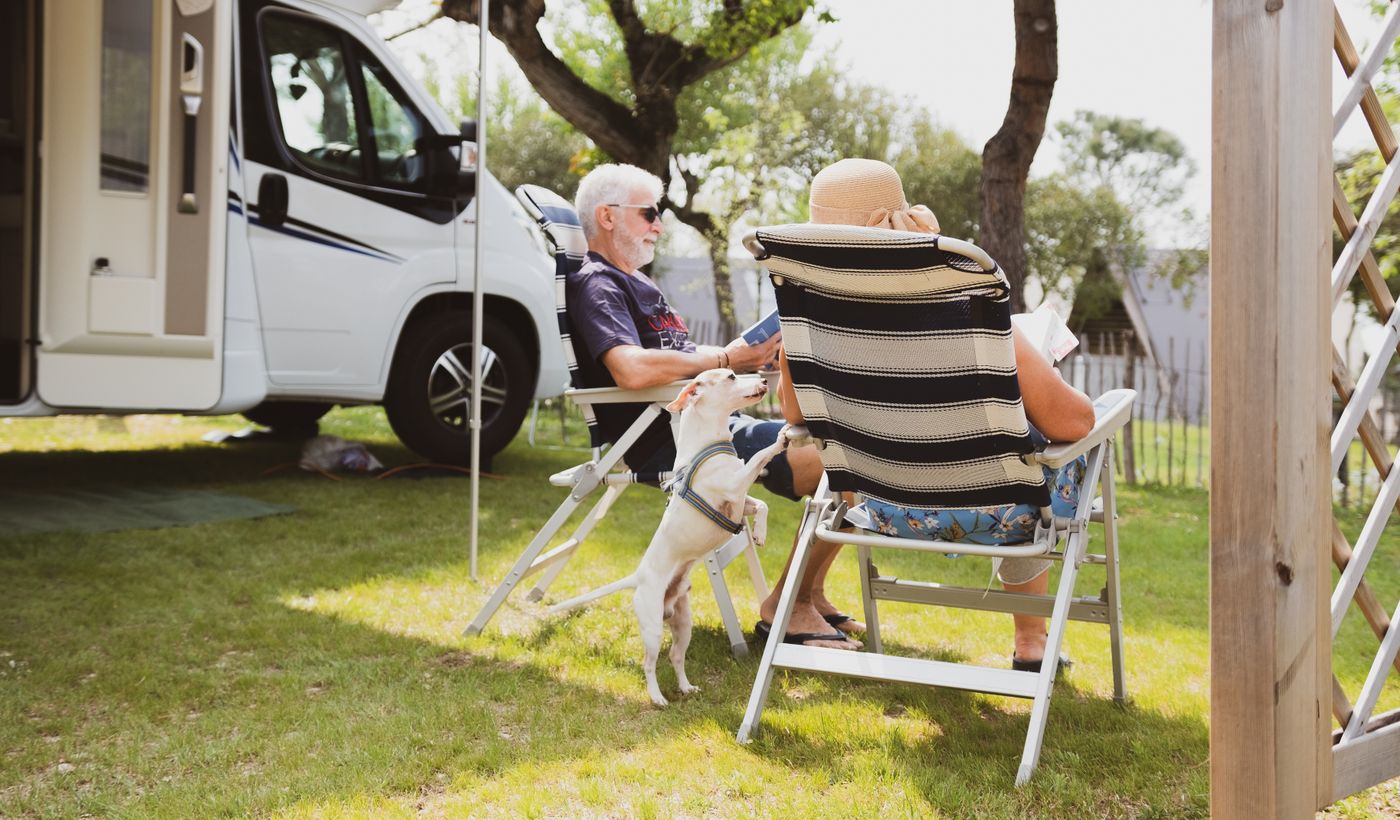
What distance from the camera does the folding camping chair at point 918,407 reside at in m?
2.26

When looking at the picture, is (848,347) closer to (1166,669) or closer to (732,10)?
(1166,669)

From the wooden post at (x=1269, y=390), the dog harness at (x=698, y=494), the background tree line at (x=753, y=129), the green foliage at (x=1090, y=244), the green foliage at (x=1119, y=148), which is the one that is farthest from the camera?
the green foliage at (x=1119, y=148)

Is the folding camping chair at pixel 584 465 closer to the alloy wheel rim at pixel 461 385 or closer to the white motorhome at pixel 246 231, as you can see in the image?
the white motorhome at pixel 246 231

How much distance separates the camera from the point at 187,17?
14.5ft

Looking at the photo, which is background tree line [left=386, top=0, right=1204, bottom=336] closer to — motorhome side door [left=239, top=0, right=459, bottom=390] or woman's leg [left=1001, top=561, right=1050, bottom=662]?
motorhome side door [left=239, top=0, right=459, bottom=390]

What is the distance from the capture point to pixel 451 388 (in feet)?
20.9

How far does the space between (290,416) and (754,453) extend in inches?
215

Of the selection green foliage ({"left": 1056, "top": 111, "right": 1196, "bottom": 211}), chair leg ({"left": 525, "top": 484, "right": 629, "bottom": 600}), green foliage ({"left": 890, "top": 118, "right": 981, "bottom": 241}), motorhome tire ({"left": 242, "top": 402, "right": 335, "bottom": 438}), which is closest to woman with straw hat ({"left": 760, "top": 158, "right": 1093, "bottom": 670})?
chair leg ({"left": 525, "top": 484, "right": 629, "bottom": 600})

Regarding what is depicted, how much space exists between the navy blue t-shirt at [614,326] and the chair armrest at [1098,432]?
1222mm

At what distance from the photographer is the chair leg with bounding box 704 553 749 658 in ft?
10.3

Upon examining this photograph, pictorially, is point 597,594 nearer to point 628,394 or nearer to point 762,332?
point 628,394

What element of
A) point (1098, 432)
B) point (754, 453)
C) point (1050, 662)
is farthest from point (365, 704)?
point (1098, 432)

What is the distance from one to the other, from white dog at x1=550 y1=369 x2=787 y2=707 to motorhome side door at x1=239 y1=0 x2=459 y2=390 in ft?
11.5

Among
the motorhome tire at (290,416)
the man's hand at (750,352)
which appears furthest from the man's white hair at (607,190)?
the motorhome tire at (290,416)
